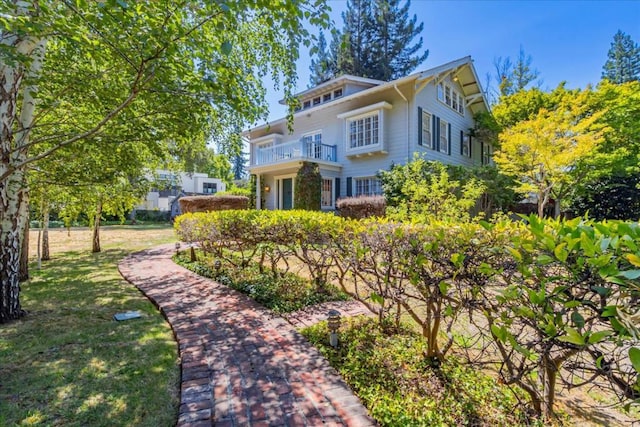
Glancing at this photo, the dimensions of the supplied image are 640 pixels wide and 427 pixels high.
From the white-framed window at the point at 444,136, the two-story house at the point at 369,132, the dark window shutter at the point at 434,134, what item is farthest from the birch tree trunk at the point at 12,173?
the white-framed window at the point at 444,136

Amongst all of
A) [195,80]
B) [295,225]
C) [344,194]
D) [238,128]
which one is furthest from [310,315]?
[344,194]

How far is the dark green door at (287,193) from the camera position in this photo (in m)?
16.6

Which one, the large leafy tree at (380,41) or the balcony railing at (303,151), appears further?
the large leafy tree at (380,41)

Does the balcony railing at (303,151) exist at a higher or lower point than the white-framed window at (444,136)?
lower

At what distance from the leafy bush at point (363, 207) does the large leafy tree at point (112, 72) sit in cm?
715

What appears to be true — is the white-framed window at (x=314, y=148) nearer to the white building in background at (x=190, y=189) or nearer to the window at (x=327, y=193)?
the window at (x=327, y=193)

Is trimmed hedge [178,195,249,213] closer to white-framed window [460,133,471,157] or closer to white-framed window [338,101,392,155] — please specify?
white-framed window [338,101,392,155]

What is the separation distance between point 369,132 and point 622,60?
32.1 m

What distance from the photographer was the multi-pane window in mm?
14188

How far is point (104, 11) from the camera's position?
262cm

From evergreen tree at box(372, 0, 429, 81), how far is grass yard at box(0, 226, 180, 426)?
25.2 meters

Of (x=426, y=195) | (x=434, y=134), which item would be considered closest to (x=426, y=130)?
(x=434, y=134)

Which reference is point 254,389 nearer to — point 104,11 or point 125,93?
point 104,11

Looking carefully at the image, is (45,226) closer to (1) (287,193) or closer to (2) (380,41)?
(1) (287,193)
